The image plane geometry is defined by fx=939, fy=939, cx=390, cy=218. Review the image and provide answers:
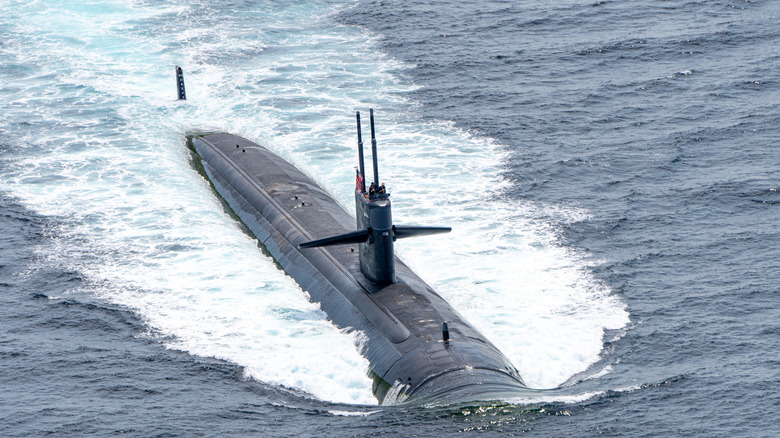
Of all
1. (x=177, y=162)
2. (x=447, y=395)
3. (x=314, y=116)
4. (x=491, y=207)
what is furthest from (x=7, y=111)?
(x=447, y=395)

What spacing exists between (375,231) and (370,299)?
2.34 meters

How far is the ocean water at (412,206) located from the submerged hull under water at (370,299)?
767mm

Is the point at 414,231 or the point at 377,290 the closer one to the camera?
the point at 414,231

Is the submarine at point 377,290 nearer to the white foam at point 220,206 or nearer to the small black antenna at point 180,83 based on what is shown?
the white foam at point 220,206

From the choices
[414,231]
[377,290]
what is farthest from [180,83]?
[414,231]

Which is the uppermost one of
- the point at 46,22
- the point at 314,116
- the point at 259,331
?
the point at 46,22

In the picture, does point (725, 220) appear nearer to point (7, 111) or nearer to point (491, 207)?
point (491, 207)

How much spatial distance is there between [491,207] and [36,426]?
19707 mm

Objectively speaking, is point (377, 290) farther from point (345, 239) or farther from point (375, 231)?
point (345, 239)

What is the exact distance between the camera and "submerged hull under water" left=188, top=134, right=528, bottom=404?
23391 mm

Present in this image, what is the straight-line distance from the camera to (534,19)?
198ft

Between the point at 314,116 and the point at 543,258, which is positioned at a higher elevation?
the point at 314,116

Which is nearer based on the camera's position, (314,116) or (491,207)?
(491,207)

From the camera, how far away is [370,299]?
27.4 meters
